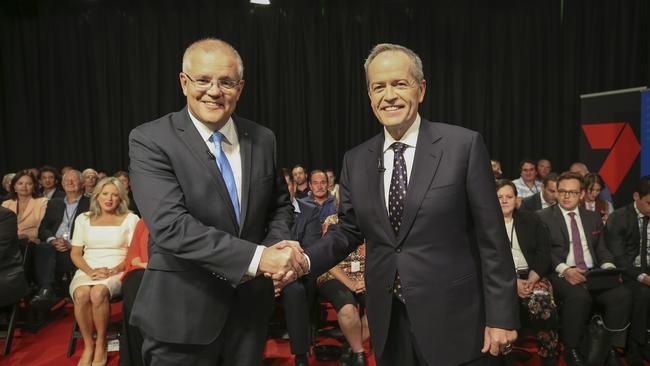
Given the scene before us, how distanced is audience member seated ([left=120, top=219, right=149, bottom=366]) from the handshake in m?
1.50

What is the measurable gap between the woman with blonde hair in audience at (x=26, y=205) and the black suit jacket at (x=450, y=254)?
5.18m

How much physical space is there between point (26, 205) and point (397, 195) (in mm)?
5425

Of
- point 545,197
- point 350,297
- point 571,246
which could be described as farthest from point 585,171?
point 350,297

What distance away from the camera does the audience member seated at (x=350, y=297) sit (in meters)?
4.03

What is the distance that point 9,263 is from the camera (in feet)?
13.9

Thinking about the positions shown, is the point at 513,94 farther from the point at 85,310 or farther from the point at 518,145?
the point at 85,310

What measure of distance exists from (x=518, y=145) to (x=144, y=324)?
915cm

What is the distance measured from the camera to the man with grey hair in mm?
1905

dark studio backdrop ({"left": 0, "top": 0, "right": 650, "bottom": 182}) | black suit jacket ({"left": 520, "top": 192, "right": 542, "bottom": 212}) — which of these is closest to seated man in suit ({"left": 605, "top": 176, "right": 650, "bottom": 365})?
black suit jacket ({"left": 520, "top": 192, "right": 542, "bottom": 212})

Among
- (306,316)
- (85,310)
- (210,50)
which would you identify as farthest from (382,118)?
(85,310)

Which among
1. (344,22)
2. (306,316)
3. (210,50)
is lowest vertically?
(306,316)

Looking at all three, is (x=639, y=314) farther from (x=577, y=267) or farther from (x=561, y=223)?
(x=561, y=223)

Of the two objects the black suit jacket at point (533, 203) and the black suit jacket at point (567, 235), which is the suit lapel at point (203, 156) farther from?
the black suit jacket at point (533, 203)

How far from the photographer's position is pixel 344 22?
999 cm
